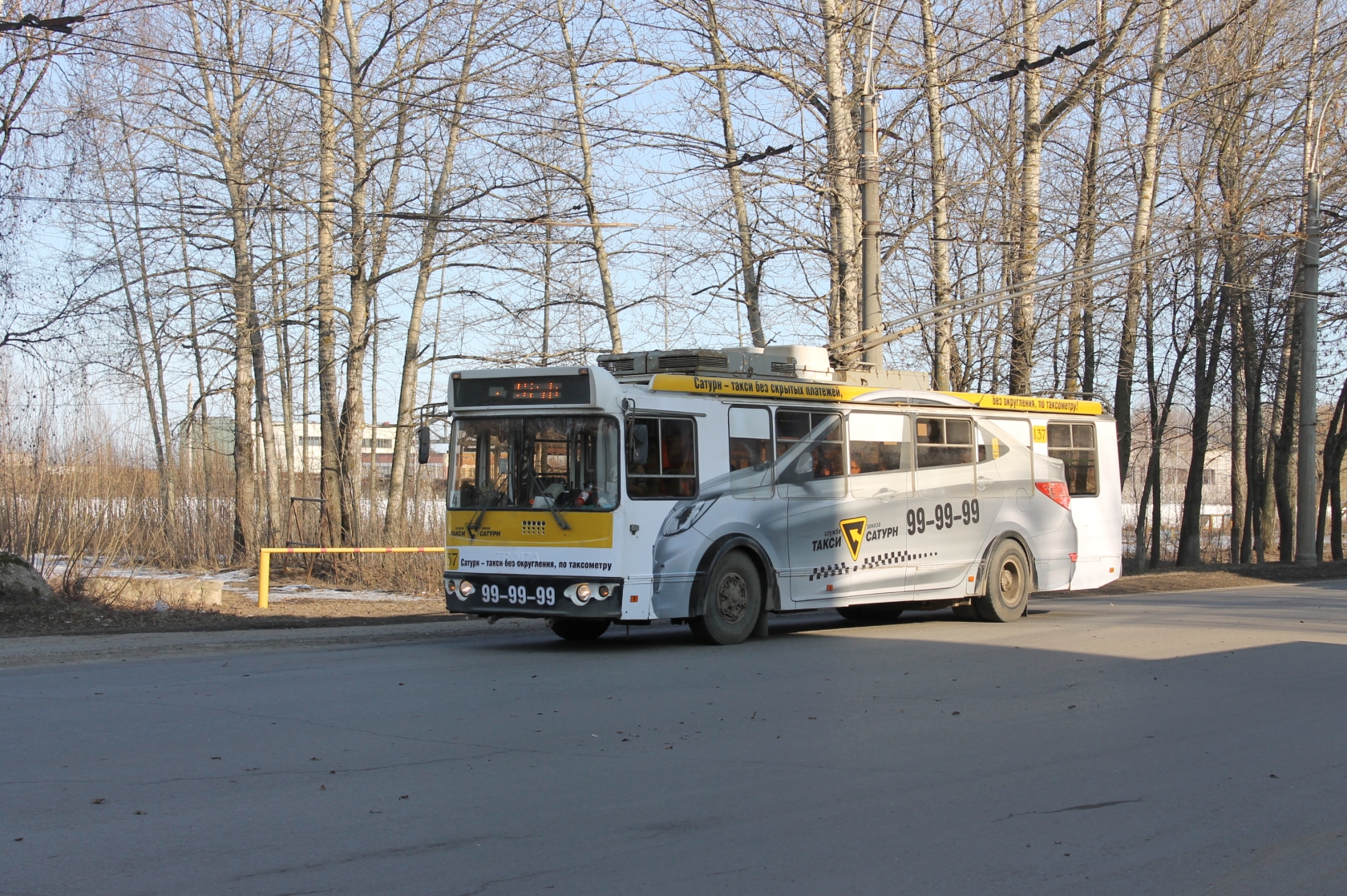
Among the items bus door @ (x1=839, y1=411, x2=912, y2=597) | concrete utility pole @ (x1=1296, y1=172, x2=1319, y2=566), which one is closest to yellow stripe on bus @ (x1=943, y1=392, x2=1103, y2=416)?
bus door @ (x1=839, y1=411, x2=912, y2=597)

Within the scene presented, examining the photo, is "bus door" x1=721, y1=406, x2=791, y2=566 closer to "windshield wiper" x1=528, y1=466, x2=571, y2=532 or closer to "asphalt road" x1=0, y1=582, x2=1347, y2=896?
"asphalt road" x1=0, y1=582, x2=1347, y2=896

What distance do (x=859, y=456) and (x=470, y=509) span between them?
16.5ft

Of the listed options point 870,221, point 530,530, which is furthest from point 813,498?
point 870,221

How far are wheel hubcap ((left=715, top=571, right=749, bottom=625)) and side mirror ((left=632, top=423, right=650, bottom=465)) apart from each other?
5.68 feet

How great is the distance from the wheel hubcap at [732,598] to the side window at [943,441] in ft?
11.8

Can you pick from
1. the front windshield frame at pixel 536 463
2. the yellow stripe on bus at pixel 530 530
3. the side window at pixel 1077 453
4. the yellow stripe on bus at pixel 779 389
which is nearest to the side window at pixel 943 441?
the yellow stripe on bus at pixel 779 389

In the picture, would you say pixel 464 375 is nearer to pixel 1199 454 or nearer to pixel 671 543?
pixel 671 543

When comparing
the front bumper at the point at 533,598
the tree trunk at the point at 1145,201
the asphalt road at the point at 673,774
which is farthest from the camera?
the tree trunk at the point at 1145,201

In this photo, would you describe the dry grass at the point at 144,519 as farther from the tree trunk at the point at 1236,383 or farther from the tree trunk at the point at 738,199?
the tree trunk at the point at 1236,383

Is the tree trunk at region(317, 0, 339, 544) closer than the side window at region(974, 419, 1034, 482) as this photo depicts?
No

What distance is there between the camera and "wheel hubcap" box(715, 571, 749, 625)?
13469mm

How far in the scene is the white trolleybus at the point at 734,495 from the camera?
12.6 m

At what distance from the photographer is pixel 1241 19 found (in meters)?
25.3

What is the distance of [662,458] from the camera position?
42.5ft
